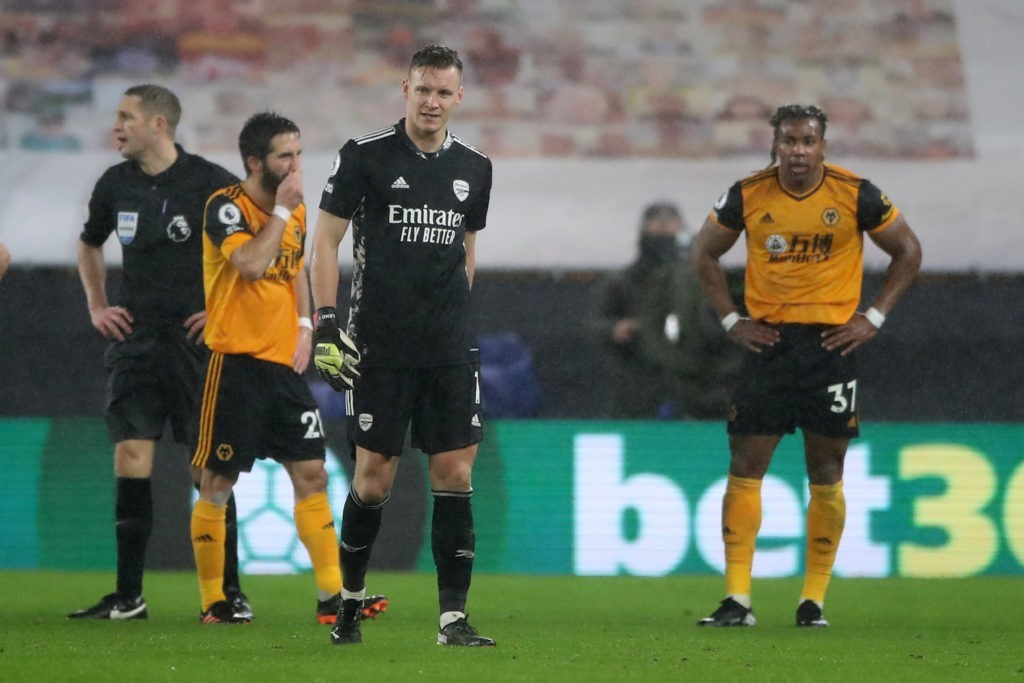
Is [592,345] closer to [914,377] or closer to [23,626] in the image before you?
[914,377]

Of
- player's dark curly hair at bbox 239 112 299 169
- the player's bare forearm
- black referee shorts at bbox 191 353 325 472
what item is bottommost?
black referee shorts at bbox 191 353 325 472

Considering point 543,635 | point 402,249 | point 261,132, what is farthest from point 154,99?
point 543,635

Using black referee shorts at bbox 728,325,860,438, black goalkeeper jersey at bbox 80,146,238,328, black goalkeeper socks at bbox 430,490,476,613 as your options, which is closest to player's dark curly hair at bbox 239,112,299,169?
black goalkeeper jersey at bbox 80,146,238,328

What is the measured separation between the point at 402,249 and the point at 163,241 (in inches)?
70.3

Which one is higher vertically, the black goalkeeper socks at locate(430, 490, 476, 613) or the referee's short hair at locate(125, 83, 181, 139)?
the referee's short hair at locate(125, 83, 181, 139)

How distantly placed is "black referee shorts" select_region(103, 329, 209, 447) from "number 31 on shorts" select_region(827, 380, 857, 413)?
245 cm

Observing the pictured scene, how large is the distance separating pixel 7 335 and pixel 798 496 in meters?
4.46

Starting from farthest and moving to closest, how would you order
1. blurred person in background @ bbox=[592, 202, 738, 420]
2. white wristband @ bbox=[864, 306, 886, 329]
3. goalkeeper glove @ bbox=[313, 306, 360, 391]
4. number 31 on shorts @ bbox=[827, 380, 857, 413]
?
1. blurred person in background @ bbox=[592, 202, 738, 420]
2. white wristband @ bbox=[864, 306, 886, 329]
3. number 31 on shorts @ bbox=[827, 380, 857, 413]
4. goalkeeper glove @ bbox=[313, 306, 360, 391]

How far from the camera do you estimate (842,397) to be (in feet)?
22.1

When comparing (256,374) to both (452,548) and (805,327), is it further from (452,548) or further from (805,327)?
(805,327)

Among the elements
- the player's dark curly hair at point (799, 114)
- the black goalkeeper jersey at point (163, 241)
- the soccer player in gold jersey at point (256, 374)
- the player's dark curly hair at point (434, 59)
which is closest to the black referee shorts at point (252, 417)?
the soccer player in gold jersey at point (256, 374)

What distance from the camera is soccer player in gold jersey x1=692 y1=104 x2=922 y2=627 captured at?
6.72m

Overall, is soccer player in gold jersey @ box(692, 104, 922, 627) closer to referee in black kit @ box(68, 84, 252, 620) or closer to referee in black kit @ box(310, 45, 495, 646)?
referee in black kit @ box(310, 45, 495, 646)

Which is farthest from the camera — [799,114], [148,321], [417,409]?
[148,321]
